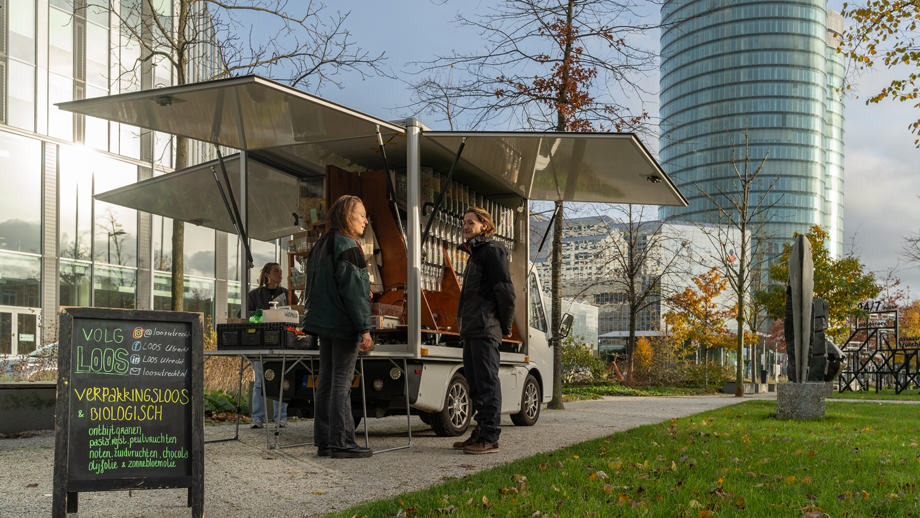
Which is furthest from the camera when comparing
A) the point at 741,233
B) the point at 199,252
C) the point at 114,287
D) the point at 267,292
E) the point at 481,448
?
the point at 199,252

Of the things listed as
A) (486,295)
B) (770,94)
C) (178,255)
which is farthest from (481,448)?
(770,94)

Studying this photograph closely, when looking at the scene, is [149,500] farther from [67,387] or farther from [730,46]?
[730,46]

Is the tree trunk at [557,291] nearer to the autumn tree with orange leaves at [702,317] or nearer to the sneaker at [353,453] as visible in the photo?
the sneaker at [353,453]

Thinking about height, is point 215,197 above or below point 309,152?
below

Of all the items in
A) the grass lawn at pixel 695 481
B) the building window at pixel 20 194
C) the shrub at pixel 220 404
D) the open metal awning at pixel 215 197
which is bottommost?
the shrub at pixel 220 404

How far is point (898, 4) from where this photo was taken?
10281mm

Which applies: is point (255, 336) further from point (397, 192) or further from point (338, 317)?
point (397, 192)

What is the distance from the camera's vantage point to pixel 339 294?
18.5 feet

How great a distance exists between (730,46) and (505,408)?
366ft

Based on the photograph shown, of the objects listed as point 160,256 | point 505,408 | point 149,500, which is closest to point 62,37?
point 160,256

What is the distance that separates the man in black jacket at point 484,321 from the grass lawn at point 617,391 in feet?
37.1

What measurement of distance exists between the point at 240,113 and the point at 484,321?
265 centimetres

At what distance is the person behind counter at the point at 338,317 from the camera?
560 cm

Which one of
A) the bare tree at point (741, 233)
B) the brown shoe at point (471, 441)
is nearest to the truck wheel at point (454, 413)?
the brown shoe at point (471, 441)
